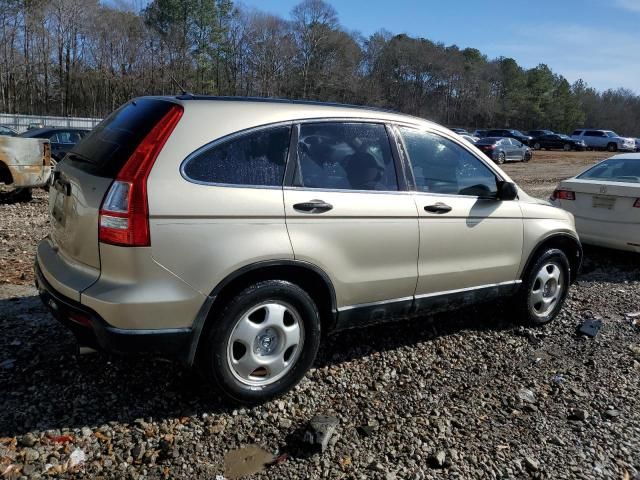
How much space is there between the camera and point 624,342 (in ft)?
15.9

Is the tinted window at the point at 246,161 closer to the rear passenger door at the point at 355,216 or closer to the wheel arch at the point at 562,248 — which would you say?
the rear passenger door at the point at 355,216

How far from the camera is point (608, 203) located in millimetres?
7297

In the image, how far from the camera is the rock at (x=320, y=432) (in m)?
2.99

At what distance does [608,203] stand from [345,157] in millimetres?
5240

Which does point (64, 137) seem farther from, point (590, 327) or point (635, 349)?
point (635, 349)

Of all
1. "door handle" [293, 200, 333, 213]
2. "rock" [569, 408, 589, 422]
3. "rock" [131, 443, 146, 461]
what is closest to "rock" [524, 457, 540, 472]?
"rock" [569, 408, 589, 422]

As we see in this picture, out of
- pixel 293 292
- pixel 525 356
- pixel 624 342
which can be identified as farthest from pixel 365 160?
pixel 624 342

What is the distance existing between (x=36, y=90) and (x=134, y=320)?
64.6 m

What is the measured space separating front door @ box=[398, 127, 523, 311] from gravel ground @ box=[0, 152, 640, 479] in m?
0.56

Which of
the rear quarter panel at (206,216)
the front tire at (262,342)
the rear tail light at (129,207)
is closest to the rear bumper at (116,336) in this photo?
the front tire at (262,342)

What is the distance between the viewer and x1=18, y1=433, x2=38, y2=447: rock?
2824 mm

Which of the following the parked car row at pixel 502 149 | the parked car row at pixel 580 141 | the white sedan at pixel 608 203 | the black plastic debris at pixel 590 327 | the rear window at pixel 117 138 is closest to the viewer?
the rear window at pixel 117 138

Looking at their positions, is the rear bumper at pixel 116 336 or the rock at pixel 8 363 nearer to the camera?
the rear bumper at pixel 116 336

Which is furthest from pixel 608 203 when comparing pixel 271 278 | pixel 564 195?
pixel 271 278
